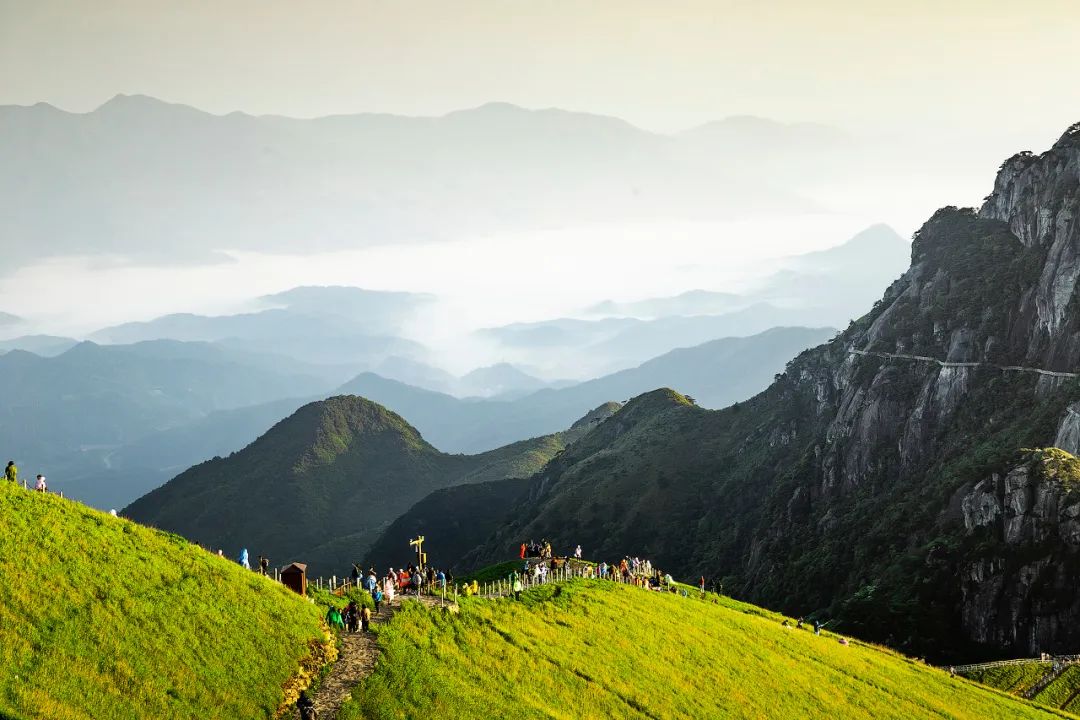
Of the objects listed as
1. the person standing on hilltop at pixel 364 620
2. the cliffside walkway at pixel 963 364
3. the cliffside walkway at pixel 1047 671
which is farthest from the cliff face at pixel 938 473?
the person standing on hilltop at pixel 364 620

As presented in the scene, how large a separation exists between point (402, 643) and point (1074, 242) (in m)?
137

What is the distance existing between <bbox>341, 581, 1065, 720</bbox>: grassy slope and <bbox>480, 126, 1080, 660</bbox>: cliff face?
123ft

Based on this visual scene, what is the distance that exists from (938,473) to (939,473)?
14.9 inches

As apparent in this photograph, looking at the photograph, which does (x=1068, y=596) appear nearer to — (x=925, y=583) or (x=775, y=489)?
(x=925, y=583)

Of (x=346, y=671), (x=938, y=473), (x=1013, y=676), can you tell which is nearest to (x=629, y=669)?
(x=346, y=671)

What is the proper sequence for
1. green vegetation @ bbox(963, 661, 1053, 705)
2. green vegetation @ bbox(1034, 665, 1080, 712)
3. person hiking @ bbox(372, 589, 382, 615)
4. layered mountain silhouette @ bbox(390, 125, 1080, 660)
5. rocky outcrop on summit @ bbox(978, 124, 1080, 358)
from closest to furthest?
1. person hiking @ bbox(372, 589, 382, 615)
2. green vegetation @ bbox(1034, 665, 1080, 712)
3. green vegetation @ bbox(963, 661, 1053, 705)
4. layered mountain silhouette @ bbox(390, 125, 1080, 660)
5. rocky outcrop on summit @ bbox(978, 124, 1080, 358)

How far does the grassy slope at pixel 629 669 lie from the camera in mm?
45875

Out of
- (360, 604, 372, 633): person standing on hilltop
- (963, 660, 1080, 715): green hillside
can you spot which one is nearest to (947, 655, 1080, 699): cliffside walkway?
(963, 660, 1080, 715): green hillside

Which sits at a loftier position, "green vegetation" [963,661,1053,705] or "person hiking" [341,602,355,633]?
"person hiking" [341,602,355,633]

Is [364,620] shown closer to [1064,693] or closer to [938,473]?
[1064,693]

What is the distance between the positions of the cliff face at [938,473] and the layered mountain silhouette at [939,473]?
29 cm

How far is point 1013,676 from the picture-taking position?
296 ft

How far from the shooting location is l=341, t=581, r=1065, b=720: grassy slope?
4588 centimetres

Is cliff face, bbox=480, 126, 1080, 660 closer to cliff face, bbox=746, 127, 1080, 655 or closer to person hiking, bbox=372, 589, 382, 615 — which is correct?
cliff face, bbox=746, 127, 1080, 655
